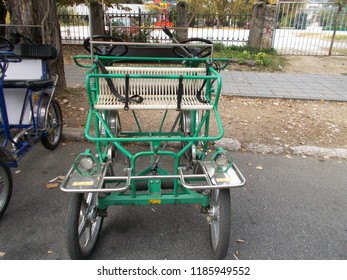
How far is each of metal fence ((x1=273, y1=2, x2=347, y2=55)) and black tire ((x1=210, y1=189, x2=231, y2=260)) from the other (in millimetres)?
10454

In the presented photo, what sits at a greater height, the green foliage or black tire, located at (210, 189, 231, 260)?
the green foliage

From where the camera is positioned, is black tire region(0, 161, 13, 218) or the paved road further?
black tire region(0, 161, 13, 218)

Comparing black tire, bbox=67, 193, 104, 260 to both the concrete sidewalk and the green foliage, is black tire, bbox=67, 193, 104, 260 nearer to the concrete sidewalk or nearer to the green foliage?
the concrete sidewalk

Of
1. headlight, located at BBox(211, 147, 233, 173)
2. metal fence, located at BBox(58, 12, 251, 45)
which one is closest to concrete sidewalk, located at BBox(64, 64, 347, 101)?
metal fence, located at BBox(58, 12, 251, 45)

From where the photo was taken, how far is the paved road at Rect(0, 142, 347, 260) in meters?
2.34

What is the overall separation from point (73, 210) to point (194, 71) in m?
1.61

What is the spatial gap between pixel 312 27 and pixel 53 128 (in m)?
11.5

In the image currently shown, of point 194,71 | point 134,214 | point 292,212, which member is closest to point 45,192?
point 134,214

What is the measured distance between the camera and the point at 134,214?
273cm

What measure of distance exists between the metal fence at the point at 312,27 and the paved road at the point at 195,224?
939 centimetres

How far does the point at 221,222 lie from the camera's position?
6.77ft

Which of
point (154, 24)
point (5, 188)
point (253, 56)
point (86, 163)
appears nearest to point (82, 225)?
point (86, 163)

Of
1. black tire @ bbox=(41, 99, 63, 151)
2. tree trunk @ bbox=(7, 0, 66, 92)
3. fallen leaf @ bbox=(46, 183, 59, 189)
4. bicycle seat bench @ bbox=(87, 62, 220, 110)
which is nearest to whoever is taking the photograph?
bicycle seat bench @ bbox=(87, 62, 220, 110)

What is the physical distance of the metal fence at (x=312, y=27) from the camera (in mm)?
11477
